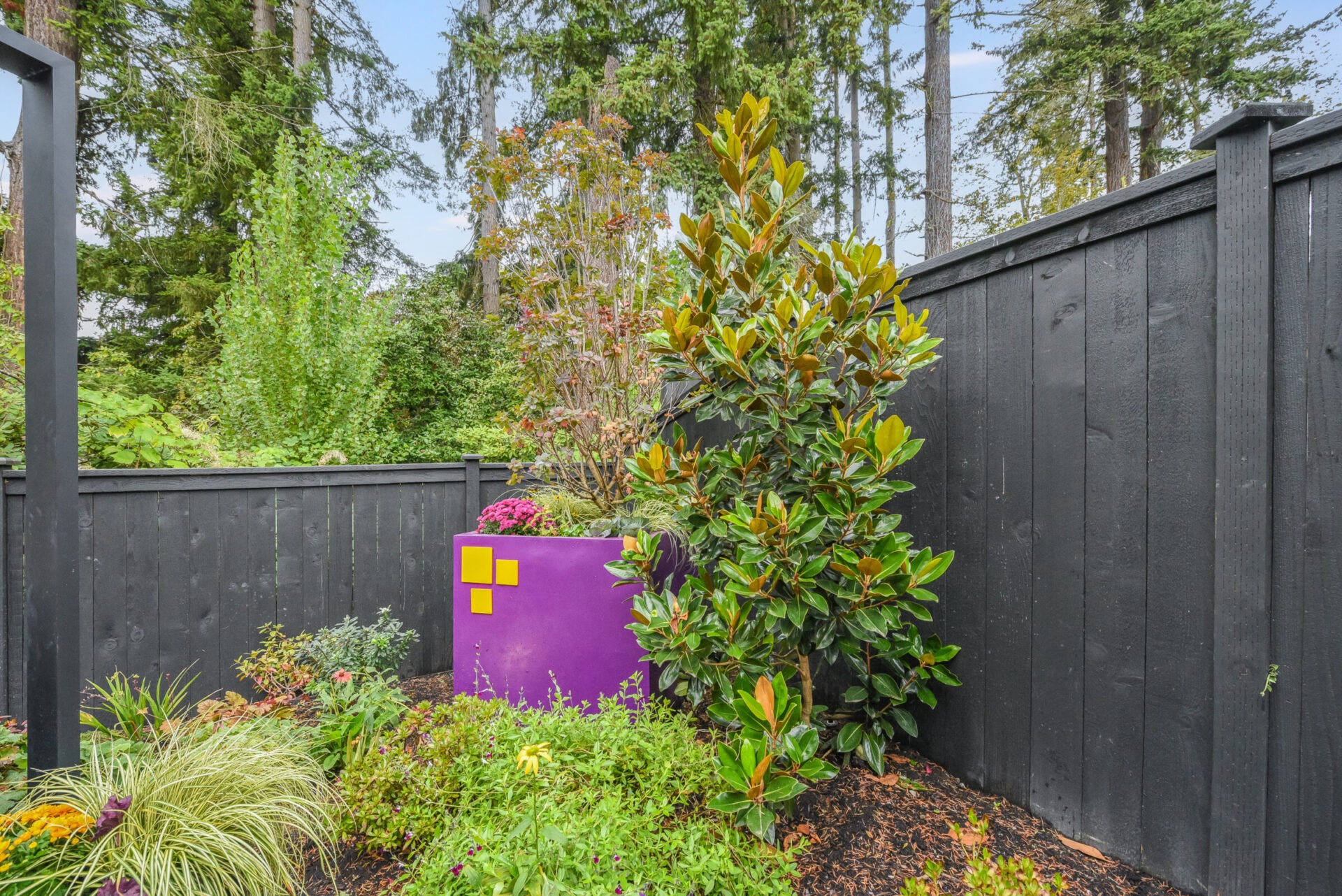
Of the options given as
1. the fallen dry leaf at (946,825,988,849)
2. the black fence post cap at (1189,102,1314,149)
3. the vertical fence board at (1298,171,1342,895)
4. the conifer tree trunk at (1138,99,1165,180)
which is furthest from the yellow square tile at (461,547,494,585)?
the conifer tree trunk at (1138,99,1165,180)

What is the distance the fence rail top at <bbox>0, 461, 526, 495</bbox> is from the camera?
9.20 feet

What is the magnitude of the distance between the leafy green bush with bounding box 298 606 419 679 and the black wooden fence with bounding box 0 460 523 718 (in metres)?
0.41

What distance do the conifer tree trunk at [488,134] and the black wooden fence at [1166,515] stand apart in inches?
311

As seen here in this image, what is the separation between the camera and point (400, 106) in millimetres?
9836

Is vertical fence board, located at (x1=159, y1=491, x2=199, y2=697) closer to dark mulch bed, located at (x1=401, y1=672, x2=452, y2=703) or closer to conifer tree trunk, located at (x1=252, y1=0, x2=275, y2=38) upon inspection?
dark mulch bed, located at (x1=401, y1=672, x2=452, y2=703)

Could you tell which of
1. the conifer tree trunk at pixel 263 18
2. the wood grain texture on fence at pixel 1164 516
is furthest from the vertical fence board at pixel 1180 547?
the conifer tree trunk at pixel 263 18

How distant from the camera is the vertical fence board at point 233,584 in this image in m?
3.05

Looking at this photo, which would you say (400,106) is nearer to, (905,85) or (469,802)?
(905,85)

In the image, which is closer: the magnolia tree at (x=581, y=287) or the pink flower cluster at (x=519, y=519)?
the pink flower cluster at (x=519, y=519)

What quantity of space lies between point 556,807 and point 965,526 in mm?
1403

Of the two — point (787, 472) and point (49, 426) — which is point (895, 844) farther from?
point (49, 426)

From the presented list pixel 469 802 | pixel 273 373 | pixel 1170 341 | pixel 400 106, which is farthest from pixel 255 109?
pixel 1170 341

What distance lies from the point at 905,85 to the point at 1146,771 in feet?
30.1

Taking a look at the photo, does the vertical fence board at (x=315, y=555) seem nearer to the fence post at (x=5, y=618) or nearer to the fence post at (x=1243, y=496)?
the fence post at (x=5, y=618)
